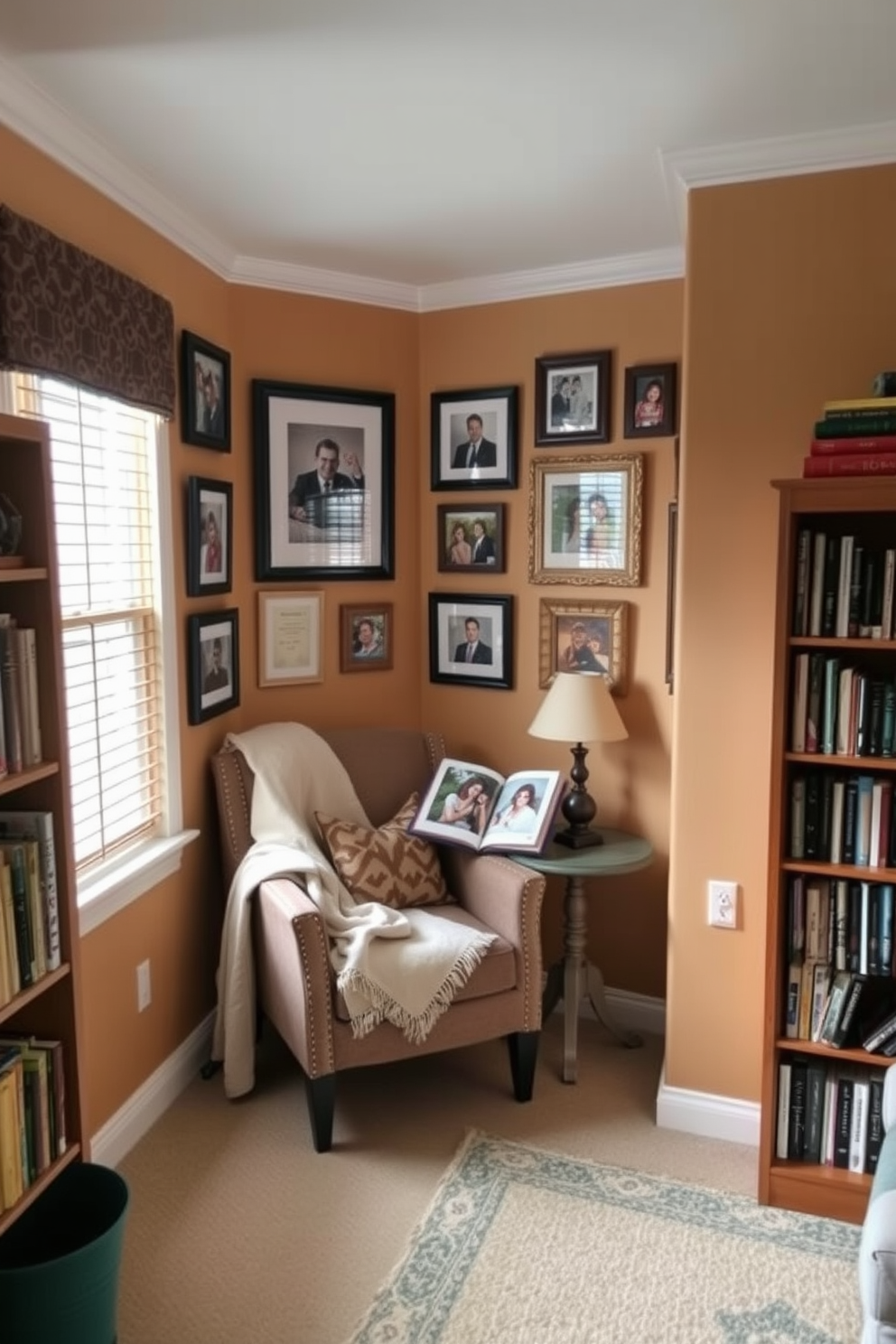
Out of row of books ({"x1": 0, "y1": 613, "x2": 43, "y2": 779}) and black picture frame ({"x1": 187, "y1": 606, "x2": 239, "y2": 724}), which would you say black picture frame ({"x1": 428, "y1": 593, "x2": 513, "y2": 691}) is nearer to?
black picture frame ({"x1": 187, "y1": 606, "x2": 239, "y2": 724})

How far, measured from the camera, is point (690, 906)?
2498 mm

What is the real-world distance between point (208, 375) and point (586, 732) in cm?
153

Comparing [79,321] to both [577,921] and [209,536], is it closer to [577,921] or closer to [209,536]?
[209,536]

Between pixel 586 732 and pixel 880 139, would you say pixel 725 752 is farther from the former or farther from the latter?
pixel 880 139

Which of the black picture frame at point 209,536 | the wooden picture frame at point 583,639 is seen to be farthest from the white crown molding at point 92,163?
the wooden picture frame at point 583,639

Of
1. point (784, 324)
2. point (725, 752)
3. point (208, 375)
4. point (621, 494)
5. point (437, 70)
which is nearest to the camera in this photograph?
point (437, 70)

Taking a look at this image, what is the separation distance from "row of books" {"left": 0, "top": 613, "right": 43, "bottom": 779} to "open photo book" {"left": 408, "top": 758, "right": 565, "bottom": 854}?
4.77 feet

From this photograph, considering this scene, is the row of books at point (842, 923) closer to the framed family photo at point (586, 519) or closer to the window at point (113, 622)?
the framed family photo at point (586, 519)

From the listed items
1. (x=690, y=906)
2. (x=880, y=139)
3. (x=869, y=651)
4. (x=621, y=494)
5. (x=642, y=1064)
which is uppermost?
(x=880, y=139)

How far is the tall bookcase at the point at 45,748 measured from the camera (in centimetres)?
160

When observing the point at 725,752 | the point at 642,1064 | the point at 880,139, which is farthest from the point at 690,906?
the point at 880,139

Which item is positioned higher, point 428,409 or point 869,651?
point 428,409

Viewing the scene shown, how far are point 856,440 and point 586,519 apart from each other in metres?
1.14

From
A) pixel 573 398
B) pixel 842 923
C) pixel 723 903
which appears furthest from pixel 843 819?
pixel 573 398
